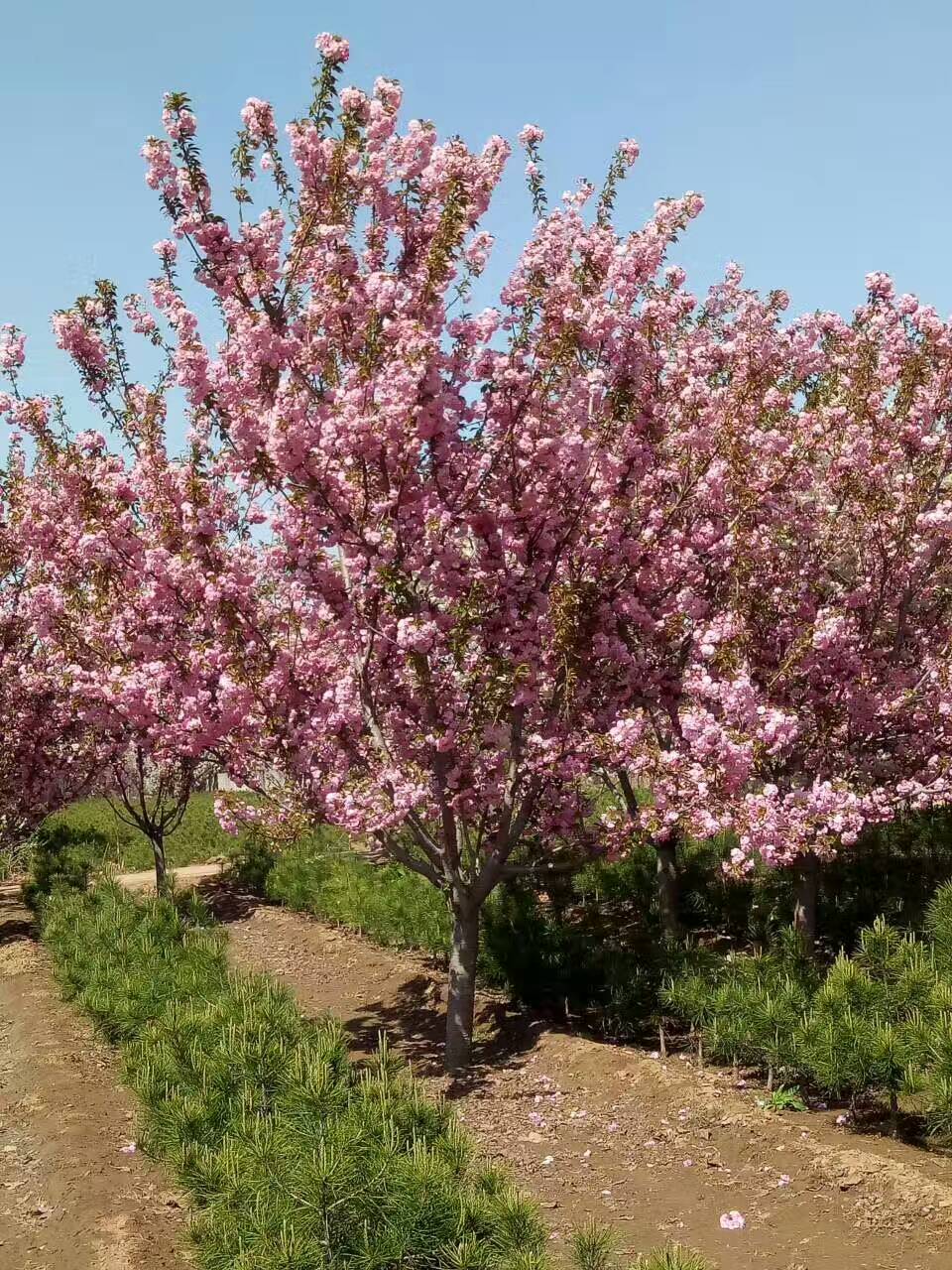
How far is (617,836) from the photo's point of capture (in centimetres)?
816

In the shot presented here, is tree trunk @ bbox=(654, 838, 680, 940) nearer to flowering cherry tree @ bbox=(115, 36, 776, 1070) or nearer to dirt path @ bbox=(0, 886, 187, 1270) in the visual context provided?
flowering cherry tree @ bbox=(115, 36, 776, 1070)

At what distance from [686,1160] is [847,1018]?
134cm

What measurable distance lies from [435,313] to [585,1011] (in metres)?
6.17

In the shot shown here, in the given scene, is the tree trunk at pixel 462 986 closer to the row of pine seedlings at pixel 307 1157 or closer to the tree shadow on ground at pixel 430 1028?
the tree shadow on ground at pixel 430 1028

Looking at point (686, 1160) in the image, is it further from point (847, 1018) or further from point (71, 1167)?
point (71, 1167)

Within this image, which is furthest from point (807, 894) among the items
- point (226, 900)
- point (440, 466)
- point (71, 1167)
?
point (226, 900)

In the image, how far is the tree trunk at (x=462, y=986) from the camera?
8.90 m

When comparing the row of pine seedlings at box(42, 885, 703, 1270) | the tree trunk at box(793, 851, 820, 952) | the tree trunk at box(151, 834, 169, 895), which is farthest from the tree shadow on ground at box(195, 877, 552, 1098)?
the tree trunk at box(151, 834, 169, 895)

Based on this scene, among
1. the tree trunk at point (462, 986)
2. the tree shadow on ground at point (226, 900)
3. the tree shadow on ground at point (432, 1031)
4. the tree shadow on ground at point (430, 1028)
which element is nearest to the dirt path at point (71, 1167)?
the tree shadow on ground at point (430, 1028)

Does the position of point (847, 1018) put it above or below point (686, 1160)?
above

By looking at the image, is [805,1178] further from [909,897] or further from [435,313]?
[435,313]

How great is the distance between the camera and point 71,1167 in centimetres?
715

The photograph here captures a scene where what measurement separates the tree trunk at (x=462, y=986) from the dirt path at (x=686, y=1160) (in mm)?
211

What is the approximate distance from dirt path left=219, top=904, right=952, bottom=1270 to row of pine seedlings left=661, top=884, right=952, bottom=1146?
0.98 ft
